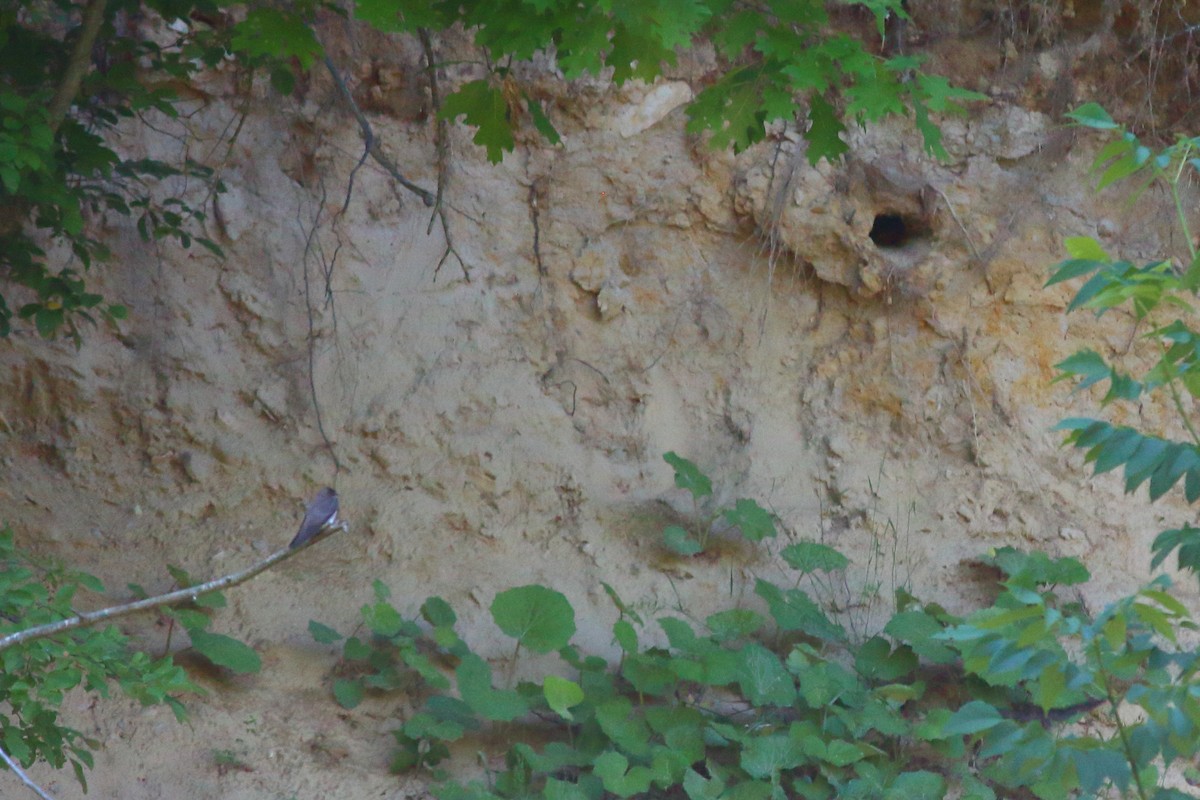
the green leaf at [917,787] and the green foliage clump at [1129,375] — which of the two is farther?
the green leaf at [917,787]

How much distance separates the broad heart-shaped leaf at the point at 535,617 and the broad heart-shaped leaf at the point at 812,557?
877 millimetres

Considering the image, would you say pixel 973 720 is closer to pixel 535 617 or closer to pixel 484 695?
pixel 484 695

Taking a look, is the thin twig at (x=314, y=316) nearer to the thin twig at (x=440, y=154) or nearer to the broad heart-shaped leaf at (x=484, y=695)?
the thin twig at (x=440, y=154)

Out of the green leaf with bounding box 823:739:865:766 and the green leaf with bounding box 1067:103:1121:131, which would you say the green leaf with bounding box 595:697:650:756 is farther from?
the green leaf with bounding box 1067:103:1121:131

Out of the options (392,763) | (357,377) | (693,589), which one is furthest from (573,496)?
(392,763)

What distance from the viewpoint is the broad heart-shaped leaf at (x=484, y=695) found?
3277mm

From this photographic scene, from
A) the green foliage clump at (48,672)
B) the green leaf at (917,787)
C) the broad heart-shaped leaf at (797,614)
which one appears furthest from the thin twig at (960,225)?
the green foliage clump at (48,672)

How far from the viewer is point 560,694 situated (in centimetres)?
333

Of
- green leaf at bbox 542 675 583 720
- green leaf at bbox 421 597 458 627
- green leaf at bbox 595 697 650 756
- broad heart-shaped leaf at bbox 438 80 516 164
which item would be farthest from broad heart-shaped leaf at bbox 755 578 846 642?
broad heart-shaped leaf at bbox 438 80 516 164

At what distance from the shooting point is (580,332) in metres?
4.52

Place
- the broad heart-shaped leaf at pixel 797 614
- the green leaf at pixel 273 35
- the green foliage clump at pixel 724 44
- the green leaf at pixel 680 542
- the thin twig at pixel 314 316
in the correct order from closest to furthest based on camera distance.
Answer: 1. the green foliage clump at pixel 724 44
2. the green leaf at pixel 273 35
3. the broad heart-shaped leaf at pixel 797 614
4. the green leaf at pixel 680 542
5. the thin twig at pixel 314 316

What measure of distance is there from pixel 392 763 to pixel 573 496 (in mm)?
1248

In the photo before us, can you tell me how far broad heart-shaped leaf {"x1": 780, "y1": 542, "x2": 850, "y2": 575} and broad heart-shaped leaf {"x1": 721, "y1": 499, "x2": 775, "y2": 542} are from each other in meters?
0.10

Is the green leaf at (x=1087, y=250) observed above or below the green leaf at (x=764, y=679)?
above
